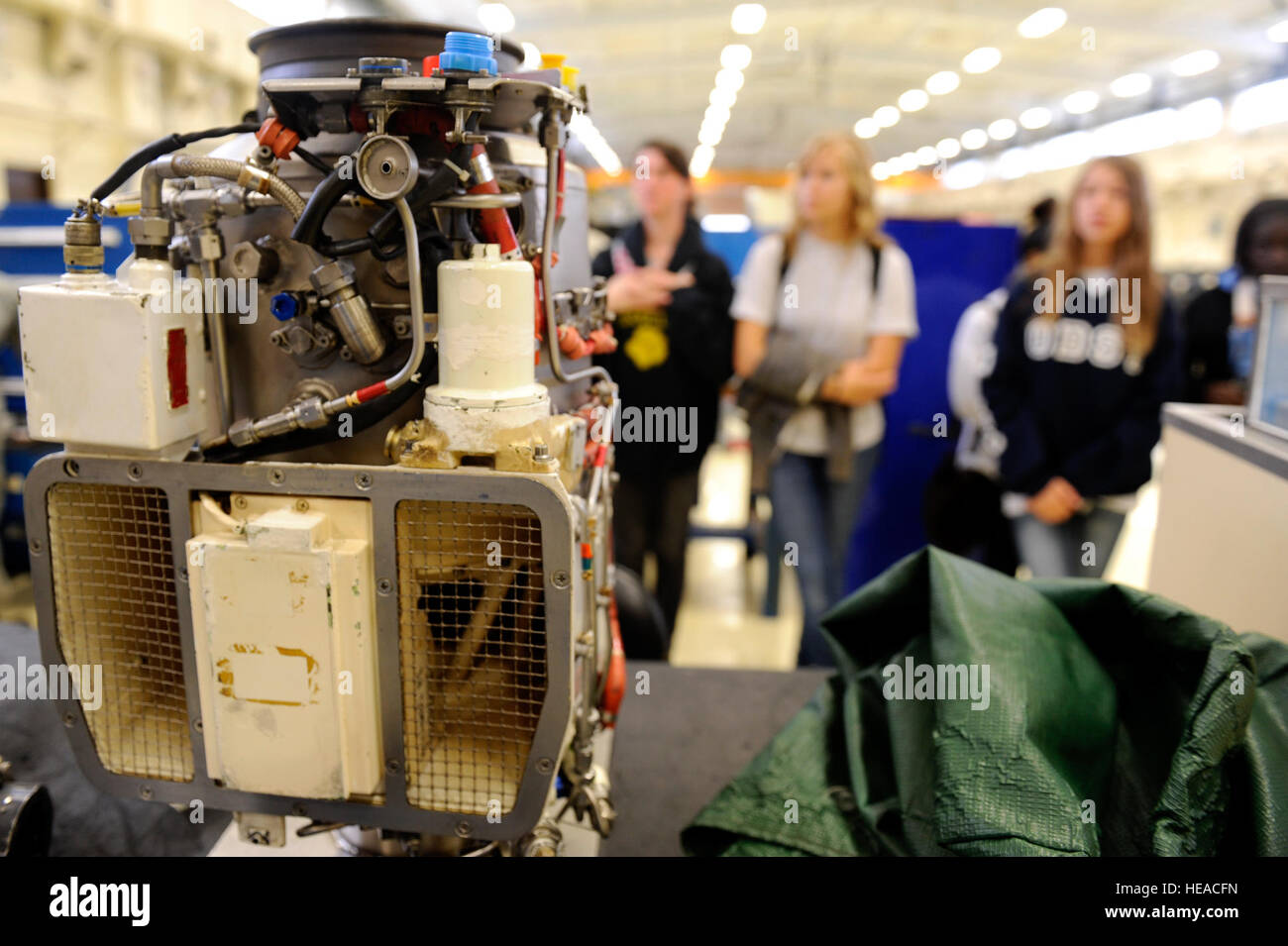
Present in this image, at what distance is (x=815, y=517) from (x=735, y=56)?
7.78 meters

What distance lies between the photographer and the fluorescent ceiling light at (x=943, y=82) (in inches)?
380

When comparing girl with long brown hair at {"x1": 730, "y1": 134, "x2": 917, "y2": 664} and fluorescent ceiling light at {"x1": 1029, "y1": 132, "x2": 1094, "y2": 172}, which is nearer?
girl with long brown hair at {"x1": 730, "y1": 134, "x2": 917, "y2": 664}

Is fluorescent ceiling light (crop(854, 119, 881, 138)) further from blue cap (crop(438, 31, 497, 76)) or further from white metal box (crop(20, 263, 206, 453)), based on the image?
white metal box (crop(20, 263, 206, 453))

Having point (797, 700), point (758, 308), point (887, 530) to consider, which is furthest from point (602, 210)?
point (797, 700)

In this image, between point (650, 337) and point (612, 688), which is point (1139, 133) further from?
point (612, 688)

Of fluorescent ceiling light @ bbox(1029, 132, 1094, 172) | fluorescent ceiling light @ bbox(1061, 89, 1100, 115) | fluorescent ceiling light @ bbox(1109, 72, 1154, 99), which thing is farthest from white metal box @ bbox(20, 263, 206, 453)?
fluorescent ceiling light @ bbox(1029, 132, 1094, 172)

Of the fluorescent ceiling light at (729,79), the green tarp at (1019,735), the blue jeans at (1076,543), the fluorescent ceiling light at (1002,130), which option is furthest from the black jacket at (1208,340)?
the fluorescent ceiling light at (1002,130)

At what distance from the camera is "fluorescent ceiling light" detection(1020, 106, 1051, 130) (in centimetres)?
1166

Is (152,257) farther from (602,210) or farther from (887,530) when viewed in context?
(602,210)

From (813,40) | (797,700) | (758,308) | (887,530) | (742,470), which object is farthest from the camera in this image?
(813,40)

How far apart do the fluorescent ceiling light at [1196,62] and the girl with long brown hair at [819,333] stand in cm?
799

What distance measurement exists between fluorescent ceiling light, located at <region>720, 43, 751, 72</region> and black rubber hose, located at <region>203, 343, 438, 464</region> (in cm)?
852
